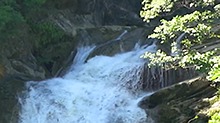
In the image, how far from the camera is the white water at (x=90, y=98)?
9430 mm

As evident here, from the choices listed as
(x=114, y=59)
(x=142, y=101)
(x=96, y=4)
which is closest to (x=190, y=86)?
(x=142, y=101)

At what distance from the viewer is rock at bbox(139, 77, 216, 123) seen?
8297mm

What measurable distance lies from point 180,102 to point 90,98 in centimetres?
246

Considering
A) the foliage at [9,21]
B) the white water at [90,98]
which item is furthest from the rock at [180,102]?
the foliage at [9,21]

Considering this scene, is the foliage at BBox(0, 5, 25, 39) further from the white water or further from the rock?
the rock

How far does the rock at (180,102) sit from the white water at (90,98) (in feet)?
1.11

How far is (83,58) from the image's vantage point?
13.3 meters

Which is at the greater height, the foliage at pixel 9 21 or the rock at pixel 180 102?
the foliage at pixel 9 21

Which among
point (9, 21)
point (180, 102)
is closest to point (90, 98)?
point (180, 102)

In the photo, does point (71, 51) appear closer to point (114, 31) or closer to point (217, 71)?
point (114, 31)

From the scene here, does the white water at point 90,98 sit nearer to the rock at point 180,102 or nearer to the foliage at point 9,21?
the rock at point 180,102

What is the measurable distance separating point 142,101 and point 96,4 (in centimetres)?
963

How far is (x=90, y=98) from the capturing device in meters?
10.1

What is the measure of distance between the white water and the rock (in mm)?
337
